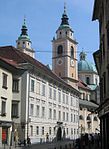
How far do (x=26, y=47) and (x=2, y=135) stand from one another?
74.6m

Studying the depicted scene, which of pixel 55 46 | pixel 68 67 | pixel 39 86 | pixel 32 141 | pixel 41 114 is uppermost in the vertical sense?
pixel 55 46

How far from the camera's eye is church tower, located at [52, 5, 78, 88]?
9256 cm

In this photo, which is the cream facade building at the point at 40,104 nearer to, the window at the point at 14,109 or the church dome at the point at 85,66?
the window at the point at 14,109

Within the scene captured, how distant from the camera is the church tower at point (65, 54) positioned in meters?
92.6

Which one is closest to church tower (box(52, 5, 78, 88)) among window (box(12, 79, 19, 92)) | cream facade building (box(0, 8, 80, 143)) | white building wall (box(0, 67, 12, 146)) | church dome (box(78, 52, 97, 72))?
cream facade building (box(0, 8, 80, 143))

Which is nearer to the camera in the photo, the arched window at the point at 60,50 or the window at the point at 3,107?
the window at the point at 3,107

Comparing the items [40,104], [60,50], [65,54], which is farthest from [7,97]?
[60,50]

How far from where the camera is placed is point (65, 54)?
93.1m

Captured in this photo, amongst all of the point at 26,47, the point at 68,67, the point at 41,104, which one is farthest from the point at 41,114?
the point at 26,47

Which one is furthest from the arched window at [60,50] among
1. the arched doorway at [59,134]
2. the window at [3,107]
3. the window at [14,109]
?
the window at [3,107]

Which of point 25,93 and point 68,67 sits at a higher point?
point 68,67

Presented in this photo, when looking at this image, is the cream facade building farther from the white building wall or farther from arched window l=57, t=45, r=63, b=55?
arched window l=57, t=45, r=63, b=55

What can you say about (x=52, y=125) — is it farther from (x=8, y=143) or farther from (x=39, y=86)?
(x=8, y=143)

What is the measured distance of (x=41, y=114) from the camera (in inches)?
2108
